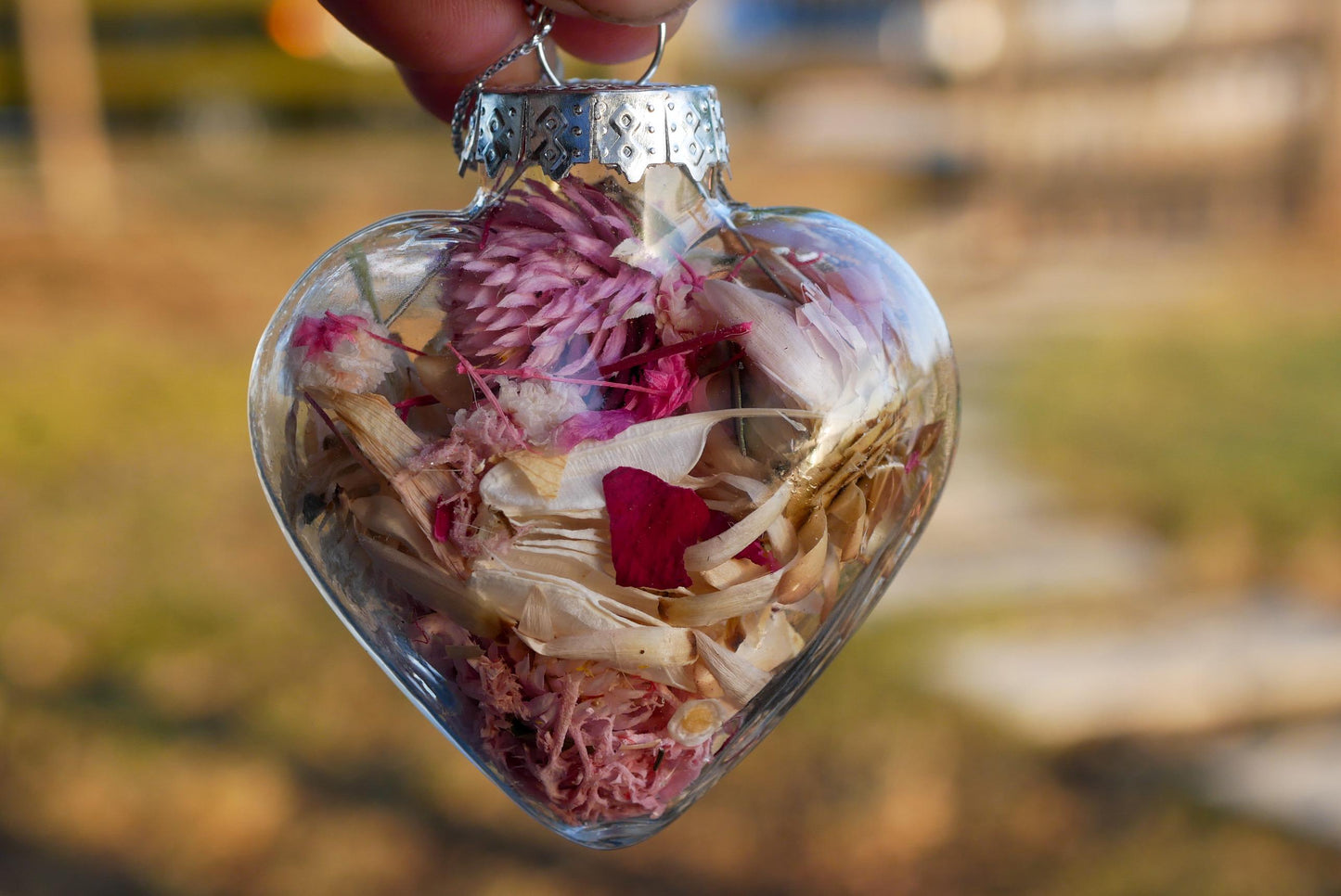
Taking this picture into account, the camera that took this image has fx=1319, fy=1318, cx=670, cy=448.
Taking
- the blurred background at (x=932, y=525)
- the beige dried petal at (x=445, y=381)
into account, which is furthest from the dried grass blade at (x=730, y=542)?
the blurred background at (x=932, y=525)

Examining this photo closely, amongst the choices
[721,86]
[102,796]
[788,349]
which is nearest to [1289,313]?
[721,86]

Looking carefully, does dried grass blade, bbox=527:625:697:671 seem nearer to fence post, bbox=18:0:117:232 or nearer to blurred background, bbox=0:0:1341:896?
blurred background, bbox=0:0:1341:896

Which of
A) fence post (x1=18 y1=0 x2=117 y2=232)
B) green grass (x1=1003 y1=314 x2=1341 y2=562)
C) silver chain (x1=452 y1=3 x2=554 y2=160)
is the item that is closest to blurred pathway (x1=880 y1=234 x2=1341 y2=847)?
green grass (x1=1003 y1=314 x2=1341 y2=562)

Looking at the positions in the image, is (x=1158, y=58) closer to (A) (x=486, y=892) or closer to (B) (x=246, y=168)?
(B) (x=246, y=168)

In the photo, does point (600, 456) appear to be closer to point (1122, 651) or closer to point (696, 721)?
point (696, 721)

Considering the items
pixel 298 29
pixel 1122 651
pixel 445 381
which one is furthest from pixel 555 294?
pixel 298 29

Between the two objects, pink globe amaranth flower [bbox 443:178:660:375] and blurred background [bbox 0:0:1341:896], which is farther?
blurred background [bbox 0:0:1341:896]
